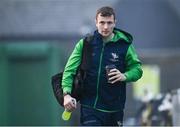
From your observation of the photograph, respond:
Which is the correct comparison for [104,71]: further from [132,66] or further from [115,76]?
[132,66]

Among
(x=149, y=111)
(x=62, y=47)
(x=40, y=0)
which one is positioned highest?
(x=40, y=0)

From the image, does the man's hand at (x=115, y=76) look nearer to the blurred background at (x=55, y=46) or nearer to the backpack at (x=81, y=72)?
the backpack at (x=81, y=72)

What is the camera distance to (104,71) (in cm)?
720

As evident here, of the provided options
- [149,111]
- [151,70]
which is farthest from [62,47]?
[149,111]

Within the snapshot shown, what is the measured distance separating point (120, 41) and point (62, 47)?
9258 millimetres

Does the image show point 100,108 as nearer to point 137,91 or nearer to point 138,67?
point 138,67

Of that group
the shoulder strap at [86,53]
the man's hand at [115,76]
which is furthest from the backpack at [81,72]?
the man's hand at [115,76]

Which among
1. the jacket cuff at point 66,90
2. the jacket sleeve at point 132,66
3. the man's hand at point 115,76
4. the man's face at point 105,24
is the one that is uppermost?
the man's face at point 105,24

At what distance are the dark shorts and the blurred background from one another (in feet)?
18.3

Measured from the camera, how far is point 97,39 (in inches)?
285

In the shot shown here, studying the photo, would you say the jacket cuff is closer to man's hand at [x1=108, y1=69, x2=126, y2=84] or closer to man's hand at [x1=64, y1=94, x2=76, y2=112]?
man's hand at [x1=64, y1=94, x2=76, y2=112]

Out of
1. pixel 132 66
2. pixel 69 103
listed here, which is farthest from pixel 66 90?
pixel 132 66

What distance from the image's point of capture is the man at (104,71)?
23.6ft

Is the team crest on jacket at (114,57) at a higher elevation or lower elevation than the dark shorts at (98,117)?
higher
